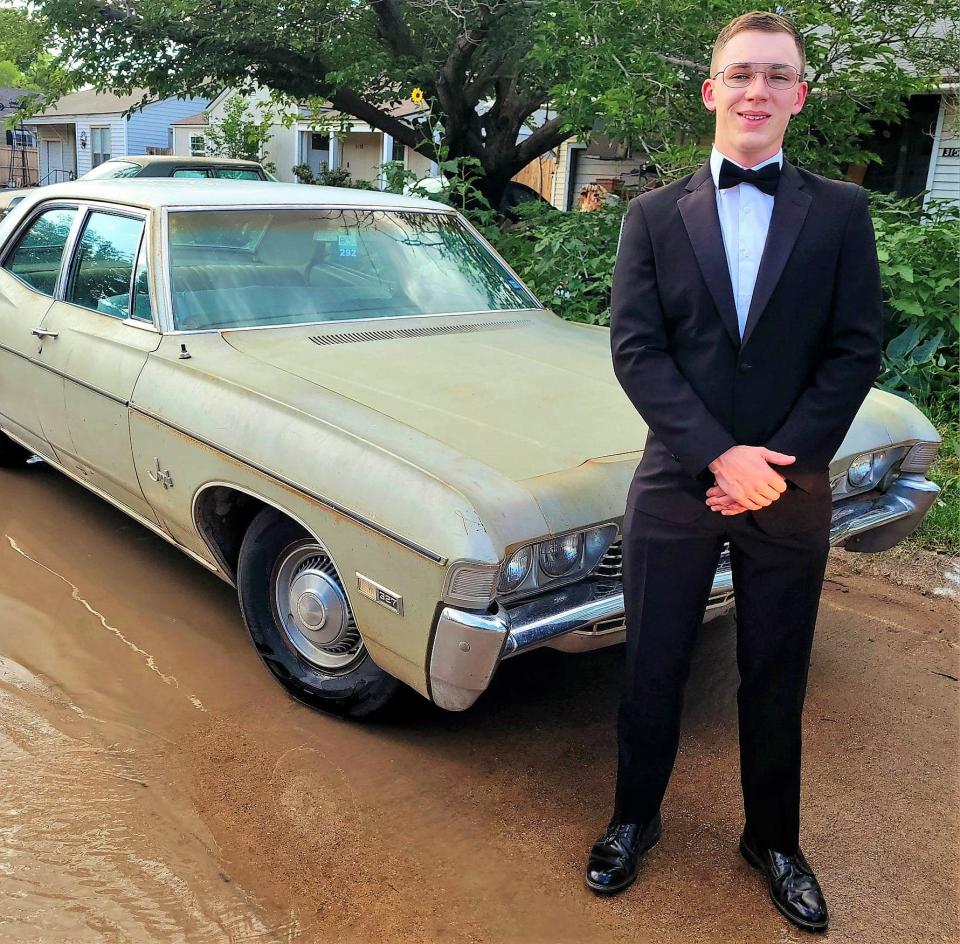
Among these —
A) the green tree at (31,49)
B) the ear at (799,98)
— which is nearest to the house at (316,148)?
the green tree at (31,49)

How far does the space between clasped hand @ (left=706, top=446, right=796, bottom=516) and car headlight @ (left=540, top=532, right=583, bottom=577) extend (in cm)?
67

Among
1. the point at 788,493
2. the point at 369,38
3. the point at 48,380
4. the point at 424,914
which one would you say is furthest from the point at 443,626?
the point at 369,38

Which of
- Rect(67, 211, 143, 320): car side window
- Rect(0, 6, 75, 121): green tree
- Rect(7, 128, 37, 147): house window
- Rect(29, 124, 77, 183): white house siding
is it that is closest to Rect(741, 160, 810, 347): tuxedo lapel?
Rect(67, 211, 143, 320): car side window

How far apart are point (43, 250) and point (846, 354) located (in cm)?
393

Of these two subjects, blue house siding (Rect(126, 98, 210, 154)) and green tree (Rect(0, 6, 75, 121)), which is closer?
green tree (Rect(0, 6, 75, 121))

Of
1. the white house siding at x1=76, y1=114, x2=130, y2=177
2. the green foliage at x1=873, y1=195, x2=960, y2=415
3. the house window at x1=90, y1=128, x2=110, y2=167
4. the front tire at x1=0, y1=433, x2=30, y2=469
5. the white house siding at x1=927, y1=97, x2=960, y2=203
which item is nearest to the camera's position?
the front tire at x1=0, y1=433, x2=30, y2=469

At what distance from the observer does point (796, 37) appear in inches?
84.0

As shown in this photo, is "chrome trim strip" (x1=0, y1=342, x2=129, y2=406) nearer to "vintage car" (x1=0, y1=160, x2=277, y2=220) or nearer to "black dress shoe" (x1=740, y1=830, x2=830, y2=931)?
"black dress shoe" (x1=740, y1=830, x2=830, y2=931)

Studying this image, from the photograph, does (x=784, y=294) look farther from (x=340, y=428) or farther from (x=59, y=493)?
(x=59, y=493)

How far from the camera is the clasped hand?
2102 millimetres

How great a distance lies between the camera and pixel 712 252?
2145 millimetres

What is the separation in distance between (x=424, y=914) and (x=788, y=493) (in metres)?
1.29

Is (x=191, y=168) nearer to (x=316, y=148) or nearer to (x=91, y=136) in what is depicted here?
(x=316, y=148)

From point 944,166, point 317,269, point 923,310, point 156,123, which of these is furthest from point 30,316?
point 156,123
